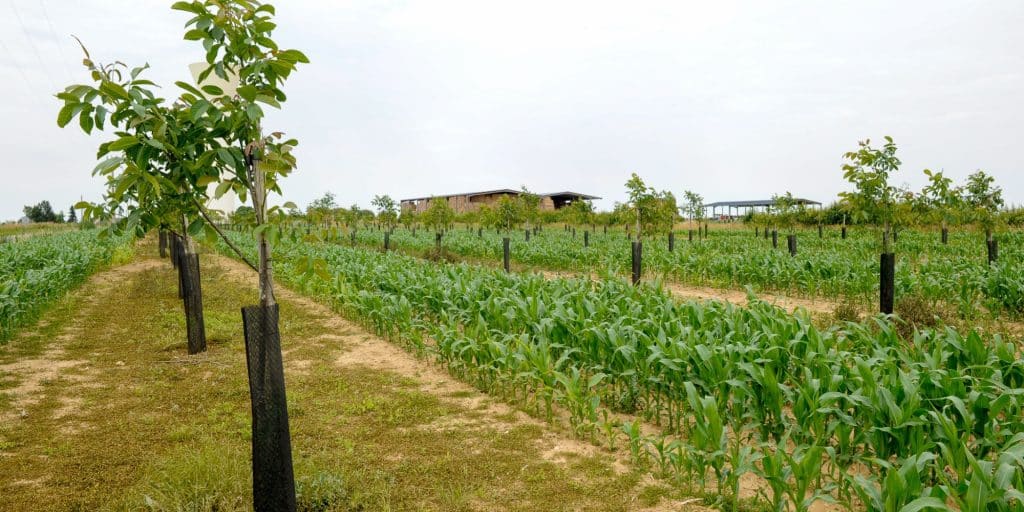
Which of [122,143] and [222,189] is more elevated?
[122,143]

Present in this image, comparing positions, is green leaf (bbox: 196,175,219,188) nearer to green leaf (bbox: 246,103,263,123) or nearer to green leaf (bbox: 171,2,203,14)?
green leaf (bbox: 246,103,263,123)

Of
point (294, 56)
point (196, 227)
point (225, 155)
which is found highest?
point (294, 56)

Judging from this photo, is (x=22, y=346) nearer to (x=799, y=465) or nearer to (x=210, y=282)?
(x=210, y=282)

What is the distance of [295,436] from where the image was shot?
5.22m

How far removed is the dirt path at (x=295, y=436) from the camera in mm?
4016

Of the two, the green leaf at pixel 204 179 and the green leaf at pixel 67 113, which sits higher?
the green leaf at pixel 67 113

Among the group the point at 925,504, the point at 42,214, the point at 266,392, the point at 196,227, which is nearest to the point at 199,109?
the point at 196,227

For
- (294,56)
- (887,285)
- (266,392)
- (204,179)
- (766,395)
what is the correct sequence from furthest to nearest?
(887,285), (766,395), (266,392), (204,179), (294,56)

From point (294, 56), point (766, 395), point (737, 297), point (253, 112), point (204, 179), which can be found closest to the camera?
point (253, 112)

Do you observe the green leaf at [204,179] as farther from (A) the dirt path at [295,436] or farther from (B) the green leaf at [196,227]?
(A) the dirt path at [295,436]

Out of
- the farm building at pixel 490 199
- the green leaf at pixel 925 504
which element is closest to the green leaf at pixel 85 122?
the green leaf at pixel 925 504

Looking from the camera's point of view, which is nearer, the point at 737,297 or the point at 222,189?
the point at 222,189

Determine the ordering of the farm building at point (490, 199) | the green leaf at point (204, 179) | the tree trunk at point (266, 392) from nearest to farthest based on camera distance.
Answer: the green leaf at point (204, 179) → the tree trunk at point (266, 392) → the farm building at point (490, 199)

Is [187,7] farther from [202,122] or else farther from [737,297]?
[737,297]
